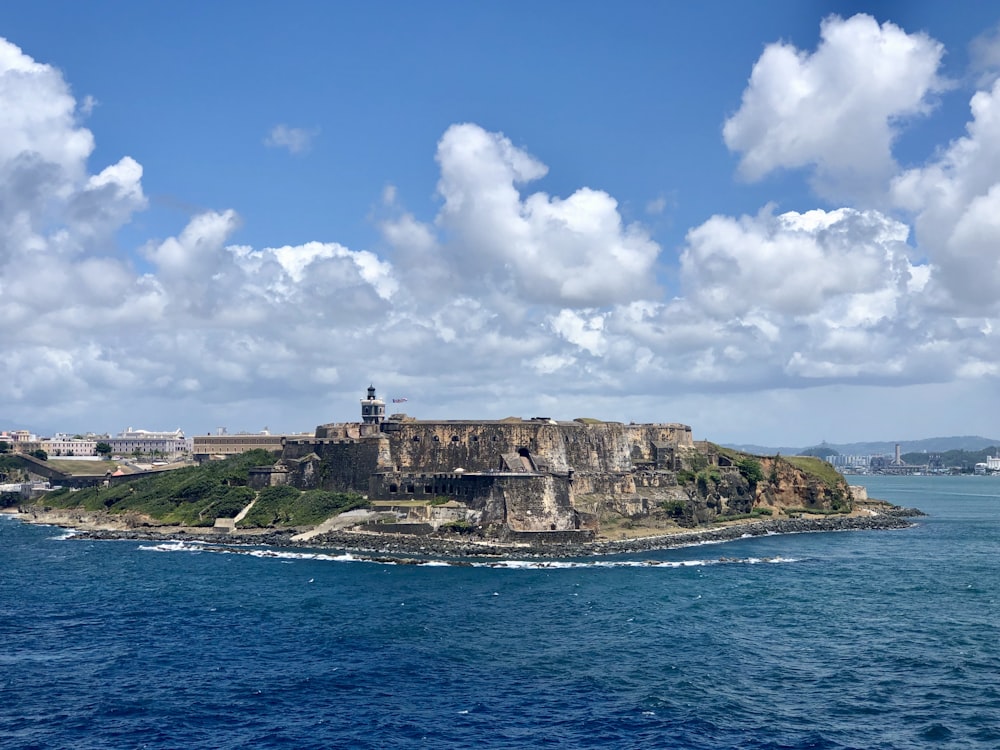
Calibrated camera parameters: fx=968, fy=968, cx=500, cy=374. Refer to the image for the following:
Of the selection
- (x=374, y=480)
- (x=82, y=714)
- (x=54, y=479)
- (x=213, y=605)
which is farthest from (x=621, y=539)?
(x=54, y=479)

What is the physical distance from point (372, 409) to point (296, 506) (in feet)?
55.6

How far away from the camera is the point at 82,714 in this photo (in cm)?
3672

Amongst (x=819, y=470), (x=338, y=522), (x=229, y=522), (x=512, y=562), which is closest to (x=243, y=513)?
(x=229, y=522)

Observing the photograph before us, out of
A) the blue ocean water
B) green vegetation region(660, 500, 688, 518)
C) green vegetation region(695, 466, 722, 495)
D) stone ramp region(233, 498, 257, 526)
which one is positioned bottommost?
the blue ocean water

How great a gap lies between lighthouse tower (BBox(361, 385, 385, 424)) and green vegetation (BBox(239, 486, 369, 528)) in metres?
12.7

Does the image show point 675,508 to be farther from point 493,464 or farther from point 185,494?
point 185,494

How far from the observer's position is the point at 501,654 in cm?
4575

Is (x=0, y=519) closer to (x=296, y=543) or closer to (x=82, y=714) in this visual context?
(x=296, y=543)

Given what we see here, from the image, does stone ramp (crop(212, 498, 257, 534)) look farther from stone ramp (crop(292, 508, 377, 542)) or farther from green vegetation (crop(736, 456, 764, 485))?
green vegetation (crop(736, 456, 764, 485))

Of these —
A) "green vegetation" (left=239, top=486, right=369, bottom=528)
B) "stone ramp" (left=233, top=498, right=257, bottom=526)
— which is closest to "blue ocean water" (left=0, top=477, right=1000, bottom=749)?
"green vegetation" (left=239, top=486, right=369, bottom=528)

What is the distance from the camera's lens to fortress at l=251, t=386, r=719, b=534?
83312 millimetres

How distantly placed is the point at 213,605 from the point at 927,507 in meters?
120

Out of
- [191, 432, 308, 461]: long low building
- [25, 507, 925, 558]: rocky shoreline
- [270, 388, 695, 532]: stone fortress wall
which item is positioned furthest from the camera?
[191, 432, 308, 461]: long low building

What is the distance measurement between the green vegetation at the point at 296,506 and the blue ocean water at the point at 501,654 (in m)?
14.8
